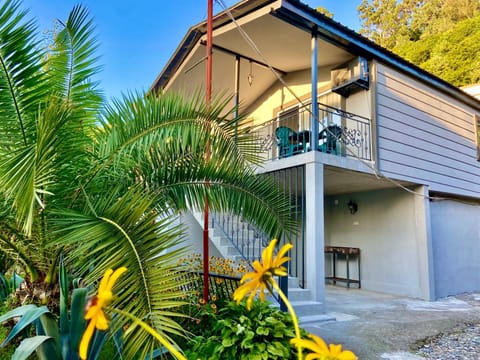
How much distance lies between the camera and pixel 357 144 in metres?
7.12

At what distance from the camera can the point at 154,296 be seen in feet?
6.52

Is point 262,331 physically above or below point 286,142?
below

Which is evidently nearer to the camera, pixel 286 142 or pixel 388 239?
pixel 286 142

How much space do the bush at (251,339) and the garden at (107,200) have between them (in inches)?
0.4

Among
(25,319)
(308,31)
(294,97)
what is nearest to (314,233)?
(308,31)

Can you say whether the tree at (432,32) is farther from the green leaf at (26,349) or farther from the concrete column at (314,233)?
the green leaf at (26,349)

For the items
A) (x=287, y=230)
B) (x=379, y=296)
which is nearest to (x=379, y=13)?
(x=379, y=296)

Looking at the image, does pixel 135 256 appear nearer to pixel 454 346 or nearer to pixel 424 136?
pixel 454 346

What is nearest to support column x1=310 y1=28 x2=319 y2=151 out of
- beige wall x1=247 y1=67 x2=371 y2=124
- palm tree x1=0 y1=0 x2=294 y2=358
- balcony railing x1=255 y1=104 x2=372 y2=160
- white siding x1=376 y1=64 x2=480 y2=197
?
balcony railing x1=255 y1=104 x2=372 y2=160

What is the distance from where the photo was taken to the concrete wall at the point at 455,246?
8.38 m

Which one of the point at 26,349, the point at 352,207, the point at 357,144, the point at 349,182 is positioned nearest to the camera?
the point at 26,349

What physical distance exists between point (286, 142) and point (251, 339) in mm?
5229

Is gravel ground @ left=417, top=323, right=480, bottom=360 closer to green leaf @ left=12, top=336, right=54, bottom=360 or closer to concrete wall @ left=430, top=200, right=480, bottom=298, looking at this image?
concrete wall @ left=430, top=200, right=480, bottom=298

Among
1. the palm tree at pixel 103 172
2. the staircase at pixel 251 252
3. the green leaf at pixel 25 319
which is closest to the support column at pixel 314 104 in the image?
the staircase at pixel 251 252
